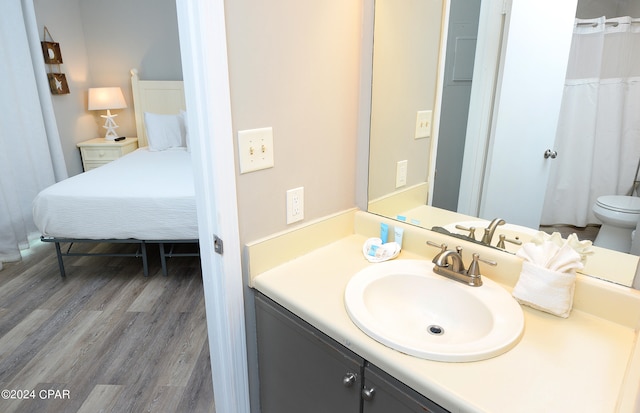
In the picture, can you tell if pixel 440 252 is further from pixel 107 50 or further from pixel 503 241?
pixel 107 50

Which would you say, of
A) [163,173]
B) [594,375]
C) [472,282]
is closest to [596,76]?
[472,282]

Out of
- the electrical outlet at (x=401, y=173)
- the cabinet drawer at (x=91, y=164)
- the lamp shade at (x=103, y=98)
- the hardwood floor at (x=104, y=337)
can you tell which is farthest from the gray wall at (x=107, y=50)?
the electrical outlet at (x=401, y=173)

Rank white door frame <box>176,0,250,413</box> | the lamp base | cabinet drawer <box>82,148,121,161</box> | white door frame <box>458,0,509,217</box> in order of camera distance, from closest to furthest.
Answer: white door frame <box>176,0,250,413</box> → white door frame <box>458,0,509,217</box> → cabinet drawer <box>82,148,121,161</box> → the lamp base

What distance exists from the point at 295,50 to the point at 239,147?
0.36m

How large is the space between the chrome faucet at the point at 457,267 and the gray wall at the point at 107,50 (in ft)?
13.7

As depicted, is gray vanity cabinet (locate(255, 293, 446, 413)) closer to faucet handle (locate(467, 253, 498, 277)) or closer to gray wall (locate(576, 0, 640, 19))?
faucet handle (locate(467, 253, 498, 277))

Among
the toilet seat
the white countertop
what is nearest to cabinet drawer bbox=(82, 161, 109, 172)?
the white countertop

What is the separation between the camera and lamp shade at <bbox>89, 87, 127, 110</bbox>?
4254 mm

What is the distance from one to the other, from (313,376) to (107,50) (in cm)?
479

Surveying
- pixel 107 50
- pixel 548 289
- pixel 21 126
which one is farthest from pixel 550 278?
pixel 107 50

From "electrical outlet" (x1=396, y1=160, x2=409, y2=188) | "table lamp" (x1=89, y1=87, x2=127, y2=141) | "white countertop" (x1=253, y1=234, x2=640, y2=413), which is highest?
"table lamp" (x1=89, y1=87, x2=127, y2=141)

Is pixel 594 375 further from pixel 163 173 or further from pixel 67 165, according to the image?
pixel 67 165

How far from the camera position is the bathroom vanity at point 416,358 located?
29.7 inches

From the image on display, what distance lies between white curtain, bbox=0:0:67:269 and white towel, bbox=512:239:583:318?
12.0 ft
